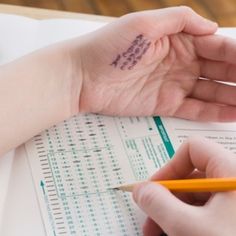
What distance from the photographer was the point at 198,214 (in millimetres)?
483

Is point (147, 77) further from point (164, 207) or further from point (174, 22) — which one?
point (164, 207)

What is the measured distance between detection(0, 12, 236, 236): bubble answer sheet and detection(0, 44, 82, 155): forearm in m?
0.02

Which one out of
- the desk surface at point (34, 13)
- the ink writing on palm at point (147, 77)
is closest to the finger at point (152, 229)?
the ink writing on palm at point (147, 77)

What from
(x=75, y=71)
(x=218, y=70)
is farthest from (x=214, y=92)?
(x=75, y=71)

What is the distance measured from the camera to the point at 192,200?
56 centimetres

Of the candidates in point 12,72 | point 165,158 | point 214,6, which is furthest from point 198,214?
point 214,6

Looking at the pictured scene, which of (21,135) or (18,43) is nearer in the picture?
(21,135)

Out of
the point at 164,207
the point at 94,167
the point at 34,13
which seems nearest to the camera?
the point at 164,207

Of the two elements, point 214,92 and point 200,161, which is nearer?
point 200,161

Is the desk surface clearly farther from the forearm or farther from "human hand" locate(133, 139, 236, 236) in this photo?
"human hand" locate(133, 139, 236, 236)

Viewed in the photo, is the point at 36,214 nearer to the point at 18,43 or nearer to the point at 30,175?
the point at 30,175

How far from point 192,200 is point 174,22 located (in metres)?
0.23

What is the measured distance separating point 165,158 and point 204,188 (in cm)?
13

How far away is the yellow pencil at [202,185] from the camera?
493 millimetres
